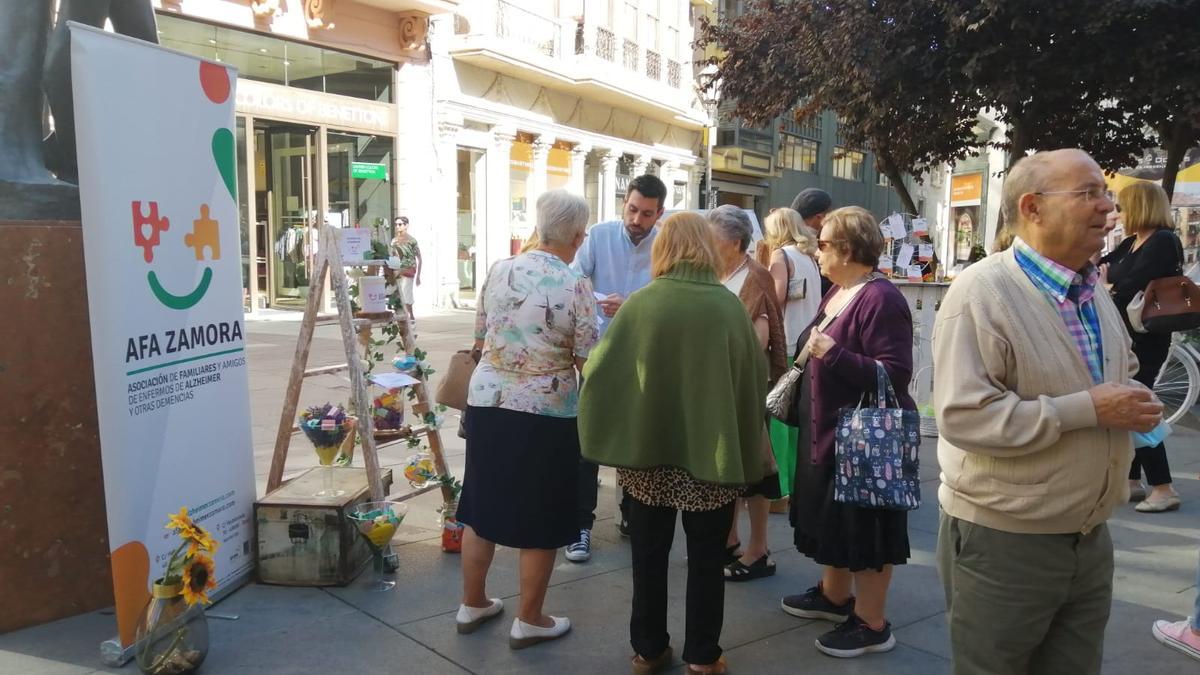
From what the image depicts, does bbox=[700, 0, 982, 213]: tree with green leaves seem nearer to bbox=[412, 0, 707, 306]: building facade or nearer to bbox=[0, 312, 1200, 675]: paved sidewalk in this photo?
bbox=[0, 312, 1200, 675]: paved sidewalk

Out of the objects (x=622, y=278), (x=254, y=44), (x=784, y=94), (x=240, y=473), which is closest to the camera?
(x=240, y=473)

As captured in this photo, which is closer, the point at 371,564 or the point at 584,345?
the point at 584,345

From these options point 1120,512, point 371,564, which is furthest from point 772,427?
point 1120,512

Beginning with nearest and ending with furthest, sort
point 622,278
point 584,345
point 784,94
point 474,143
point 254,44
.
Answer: point 584,345 → point 622,278 → point 784,94 → point 254,44 → point 474,143

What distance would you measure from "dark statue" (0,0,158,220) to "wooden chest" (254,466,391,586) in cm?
149

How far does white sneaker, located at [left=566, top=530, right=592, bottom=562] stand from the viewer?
4375mm

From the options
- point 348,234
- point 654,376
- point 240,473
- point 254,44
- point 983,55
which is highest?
point 254,44

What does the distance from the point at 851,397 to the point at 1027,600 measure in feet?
3.86

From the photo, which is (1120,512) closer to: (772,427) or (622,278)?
(772,427)

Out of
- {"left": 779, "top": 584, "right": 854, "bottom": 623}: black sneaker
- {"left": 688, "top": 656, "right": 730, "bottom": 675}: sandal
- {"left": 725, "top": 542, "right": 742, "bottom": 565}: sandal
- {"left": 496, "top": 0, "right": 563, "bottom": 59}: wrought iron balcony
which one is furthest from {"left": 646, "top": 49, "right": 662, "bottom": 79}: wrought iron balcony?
{"left": 688, "top": 656, "right": 730, "bottom": 675}: sandal

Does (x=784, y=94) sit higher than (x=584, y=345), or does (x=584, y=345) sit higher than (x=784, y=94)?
(x=784, y=94)

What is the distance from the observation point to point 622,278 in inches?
181

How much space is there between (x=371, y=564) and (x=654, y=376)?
6.93ft

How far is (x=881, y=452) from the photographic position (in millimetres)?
3039
